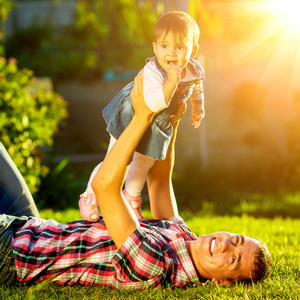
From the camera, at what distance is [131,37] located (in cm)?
898

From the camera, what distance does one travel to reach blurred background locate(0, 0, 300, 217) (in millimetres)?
6234

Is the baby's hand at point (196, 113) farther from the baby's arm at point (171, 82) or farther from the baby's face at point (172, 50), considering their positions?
the baby's arm at point (171, 82)

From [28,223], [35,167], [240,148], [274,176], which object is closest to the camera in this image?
[28,223]

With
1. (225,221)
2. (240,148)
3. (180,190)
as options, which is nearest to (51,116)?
(180,190)

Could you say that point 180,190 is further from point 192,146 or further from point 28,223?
point 28,223

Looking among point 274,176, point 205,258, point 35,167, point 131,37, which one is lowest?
point 274,176

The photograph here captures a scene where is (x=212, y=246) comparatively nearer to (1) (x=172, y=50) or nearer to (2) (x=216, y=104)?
(1) (x=172, y=50)

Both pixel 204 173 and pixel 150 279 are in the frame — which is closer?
pixel 150 279

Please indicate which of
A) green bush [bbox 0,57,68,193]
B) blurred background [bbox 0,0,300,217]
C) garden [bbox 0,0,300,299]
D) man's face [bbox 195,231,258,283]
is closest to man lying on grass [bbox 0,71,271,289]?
man's face [bbox 195,231,258,283]

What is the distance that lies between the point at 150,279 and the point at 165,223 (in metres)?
0.44

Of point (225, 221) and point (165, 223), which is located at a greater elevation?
point (165, 223)

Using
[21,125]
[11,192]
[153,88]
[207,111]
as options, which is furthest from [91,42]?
[153,88]

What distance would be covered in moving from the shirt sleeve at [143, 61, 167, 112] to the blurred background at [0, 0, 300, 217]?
11.0 ft

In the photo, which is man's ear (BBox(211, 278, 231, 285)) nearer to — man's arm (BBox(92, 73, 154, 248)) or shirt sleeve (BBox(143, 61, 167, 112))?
man's arm (BBox(92, 73, 154, 248))
